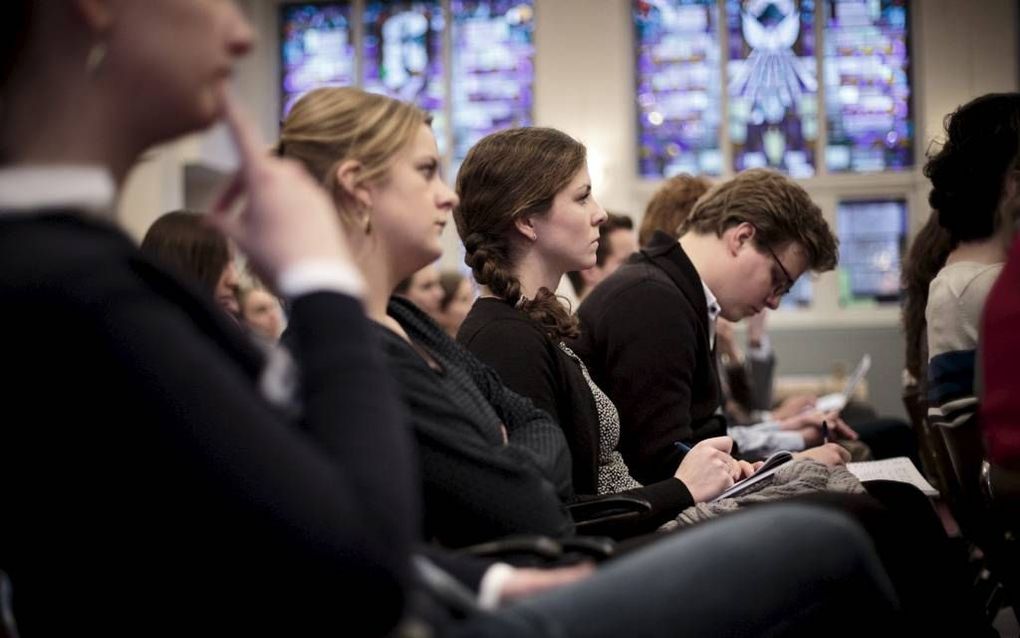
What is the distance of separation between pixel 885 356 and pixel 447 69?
14.9 feet

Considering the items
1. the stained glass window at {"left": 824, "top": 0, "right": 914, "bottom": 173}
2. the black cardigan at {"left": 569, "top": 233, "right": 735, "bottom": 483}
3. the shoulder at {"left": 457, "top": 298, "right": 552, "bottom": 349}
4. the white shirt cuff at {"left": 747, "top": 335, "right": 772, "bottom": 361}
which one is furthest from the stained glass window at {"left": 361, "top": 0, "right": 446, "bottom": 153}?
the shoulder at {"left": 457, "top": 298, "right": 552, "bottom": 349}

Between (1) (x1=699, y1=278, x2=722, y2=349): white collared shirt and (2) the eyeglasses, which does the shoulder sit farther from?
(2) the eyeglasses

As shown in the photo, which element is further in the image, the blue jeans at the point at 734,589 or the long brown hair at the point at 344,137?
the long brown hair at the point at 344,137

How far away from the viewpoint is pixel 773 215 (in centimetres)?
328

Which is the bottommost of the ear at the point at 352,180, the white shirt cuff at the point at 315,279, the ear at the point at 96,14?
the white shirt cuff at the point at 315,279

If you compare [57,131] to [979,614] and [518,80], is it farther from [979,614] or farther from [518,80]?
Result: [518,80]

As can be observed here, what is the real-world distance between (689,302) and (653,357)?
278 mm

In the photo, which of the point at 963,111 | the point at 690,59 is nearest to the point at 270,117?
the point at 690,59

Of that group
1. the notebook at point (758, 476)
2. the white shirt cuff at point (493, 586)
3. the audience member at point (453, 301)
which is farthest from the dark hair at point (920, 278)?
the audience member at point (453, 301)

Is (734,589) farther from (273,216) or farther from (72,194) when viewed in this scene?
(72,194)

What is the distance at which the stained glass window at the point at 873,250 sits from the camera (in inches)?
400

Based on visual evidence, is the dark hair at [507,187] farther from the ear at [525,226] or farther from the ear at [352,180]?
the ear at [352,180]

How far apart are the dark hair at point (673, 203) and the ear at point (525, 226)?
5.10 ft

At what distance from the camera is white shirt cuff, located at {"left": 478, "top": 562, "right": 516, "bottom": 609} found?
1.33m
